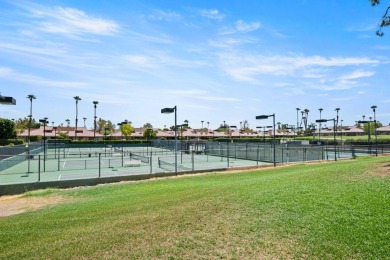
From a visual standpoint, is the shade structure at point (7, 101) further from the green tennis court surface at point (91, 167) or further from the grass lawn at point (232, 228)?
the green tennis court surface at point (91, 167)

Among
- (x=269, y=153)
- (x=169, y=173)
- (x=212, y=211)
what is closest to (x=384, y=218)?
(x=212, y=211)

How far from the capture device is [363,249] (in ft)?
18.2

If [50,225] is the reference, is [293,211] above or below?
above

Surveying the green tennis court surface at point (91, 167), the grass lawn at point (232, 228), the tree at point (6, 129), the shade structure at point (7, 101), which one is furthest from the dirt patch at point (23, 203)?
the tree at point (6, 129)

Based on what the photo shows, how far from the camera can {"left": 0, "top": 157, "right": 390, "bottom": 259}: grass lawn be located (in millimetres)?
5816

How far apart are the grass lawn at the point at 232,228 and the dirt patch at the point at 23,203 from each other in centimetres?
402

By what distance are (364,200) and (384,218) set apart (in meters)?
1.42

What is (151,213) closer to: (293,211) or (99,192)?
(293,211)

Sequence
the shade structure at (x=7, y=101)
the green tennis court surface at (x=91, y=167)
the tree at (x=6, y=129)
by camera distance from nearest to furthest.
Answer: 1. the shade structure at (x=7, y=101)
2. the green tennis court surface at (x=91, y=167)
3. the tree at (x=6, y=129)

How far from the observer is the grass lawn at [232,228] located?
19.1 feet

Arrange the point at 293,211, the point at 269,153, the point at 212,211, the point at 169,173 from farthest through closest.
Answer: the point at 269,153, the point at 169,173, the point at 212,211, the point at 293,211

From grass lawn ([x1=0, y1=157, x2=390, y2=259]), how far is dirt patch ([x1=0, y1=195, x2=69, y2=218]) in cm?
402

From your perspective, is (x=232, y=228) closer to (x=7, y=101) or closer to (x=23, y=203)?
(x=7, y=101)

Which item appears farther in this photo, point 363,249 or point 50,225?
point 50,225
